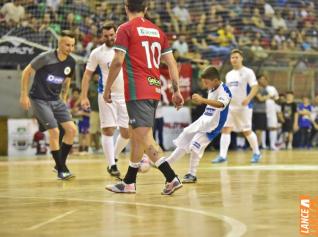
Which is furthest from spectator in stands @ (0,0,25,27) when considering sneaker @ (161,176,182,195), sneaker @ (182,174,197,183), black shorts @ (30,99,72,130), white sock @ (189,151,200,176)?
sneaker @ (161,176,182,195)

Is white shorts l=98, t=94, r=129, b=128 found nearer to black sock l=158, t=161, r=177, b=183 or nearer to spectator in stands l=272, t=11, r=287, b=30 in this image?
black sock l=158, t=161, r=177, b=183

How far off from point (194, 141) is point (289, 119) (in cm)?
1553

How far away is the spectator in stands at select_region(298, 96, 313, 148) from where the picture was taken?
2509cm

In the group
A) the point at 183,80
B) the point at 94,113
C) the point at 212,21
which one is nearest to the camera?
the point at 94,113

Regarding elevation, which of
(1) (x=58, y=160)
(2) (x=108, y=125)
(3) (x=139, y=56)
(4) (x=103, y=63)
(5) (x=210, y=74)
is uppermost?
(3) (x=139, y=56)

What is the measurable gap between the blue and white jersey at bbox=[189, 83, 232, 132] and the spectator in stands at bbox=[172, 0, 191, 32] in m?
14.4

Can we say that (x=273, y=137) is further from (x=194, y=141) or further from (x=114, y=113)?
(x=194, y=141)

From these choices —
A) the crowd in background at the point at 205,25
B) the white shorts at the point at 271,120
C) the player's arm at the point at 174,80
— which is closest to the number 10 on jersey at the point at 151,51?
the player's arm at the point at 174,80

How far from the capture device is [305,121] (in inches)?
1001

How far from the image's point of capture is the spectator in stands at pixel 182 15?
2447 cm

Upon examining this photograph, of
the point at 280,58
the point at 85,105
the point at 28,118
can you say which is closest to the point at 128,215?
the point at 85,105

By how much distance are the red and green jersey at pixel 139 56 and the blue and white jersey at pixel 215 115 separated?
2186 millimetres

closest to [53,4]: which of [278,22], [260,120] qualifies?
[260,120]

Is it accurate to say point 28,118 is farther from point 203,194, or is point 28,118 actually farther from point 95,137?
point 203,194
